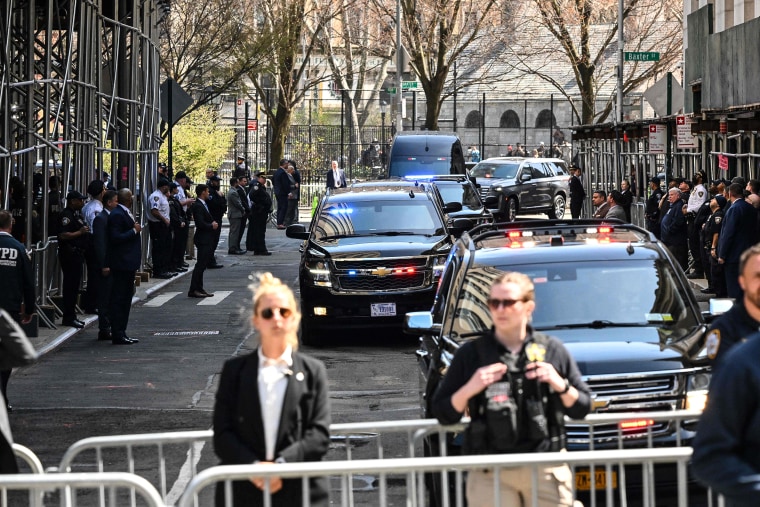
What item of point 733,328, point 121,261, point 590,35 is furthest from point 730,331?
point 590,35

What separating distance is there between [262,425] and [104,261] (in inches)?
456

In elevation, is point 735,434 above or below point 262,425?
above

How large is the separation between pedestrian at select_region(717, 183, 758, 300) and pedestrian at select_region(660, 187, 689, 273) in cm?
505

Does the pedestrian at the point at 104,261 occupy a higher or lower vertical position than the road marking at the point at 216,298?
higher

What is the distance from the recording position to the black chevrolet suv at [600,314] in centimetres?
840

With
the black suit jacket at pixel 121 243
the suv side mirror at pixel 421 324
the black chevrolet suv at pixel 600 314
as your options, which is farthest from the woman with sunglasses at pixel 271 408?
the black suit jacket at pixel 121 243

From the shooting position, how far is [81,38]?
77.4 ft

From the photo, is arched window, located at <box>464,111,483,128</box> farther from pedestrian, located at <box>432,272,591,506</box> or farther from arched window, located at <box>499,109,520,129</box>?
pedestrian, located at <box>432,272,591,506</box>

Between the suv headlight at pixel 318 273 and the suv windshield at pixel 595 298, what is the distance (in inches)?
298

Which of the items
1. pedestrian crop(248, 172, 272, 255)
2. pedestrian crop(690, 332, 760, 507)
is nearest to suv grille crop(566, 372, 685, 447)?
pedestrian crop(690, 332, 760, 507)

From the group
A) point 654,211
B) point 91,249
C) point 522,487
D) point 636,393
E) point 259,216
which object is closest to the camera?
point 522,487

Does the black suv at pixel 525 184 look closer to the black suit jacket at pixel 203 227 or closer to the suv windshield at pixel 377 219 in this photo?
the black suit jacket at pixel 203 227

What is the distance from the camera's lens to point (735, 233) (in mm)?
19625

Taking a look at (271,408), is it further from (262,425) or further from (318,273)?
(318,273)
